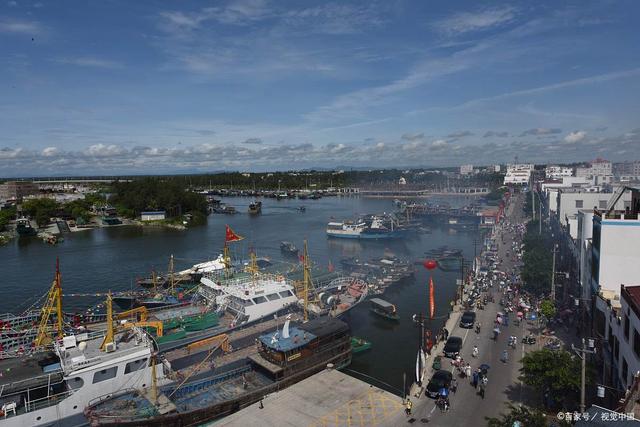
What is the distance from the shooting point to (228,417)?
1448cm

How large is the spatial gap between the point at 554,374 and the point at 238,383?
10.2 m

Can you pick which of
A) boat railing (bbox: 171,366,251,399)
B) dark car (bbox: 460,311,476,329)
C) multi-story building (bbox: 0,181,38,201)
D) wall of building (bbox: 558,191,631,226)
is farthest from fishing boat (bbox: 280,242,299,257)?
multi-story building (bbox: 0,181,38,201)

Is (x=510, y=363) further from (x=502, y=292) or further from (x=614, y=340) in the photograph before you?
(x=502, y=292)

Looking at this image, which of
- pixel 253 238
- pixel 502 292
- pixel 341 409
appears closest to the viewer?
pixel 341 409

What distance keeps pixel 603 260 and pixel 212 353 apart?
15871mm

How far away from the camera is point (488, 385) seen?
15805mm

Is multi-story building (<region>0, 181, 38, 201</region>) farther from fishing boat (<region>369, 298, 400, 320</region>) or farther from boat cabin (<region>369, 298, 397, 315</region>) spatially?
fishing boat (<region>369, 298, 400, 320</region>)

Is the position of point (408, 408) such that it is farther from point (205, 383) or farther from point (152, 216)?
point (152, 216)

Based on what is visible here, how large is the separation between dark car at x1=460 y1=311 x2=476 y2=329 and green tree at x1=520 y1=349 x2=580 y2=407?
7.07 meters

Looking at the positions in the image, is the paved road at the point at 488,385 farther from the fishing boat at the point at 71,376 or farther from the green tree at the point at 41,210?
the green tree at the point at 41,210

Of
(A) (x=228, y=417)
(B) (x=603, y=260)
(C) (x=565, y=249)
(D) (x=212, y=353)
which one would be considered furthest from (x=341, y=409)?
(C) (x=565, y=249)

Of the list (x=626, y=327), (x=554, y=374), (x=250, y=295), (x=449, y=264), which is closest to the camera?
(x=554, y=374)

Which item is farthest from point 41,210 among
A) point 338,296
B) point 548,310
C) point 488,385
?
point 488,385

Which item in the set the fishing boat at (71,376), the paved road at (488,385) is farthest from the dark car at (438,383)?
the fishing boat at (71,376)
